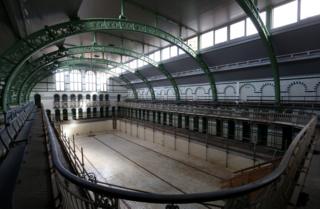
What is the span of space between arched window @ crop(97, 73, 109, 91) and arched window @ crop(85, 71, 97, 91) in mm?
1087

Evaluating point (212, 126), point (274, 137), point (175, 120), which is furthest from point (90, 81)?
point (274, 137)

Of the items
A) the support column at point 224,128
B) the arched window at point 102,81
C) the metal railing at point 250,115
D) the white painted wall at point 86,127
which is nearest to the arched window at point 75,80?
the arched window at point 102,81

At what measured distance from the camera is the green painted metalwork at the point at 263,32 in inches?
396

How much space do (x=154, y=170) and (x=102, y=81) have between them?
92.1 ft

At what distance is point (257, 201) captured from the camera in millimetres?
1695

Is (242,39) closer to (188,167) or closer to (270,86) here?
(270,86)

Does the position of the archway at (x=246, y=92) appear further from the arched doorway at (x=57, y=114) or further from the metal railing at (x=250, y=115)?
the arched doorway at (x=57, y=114)

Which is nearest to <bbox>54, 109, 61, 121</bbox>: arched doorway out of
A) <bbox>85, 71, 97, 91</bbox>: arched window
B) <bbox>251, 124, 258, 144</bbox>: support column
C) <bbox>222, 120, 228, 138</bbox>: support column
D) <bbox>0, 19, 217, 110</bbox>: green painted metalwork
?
<bbox>85, 71, 97, 91</bbox>: arched window

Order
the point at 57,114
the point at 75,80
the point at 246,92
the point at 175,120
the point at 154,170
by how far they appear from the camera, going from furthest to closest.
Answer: the point at 75,80 → the point at 57,114 → the point at 175,120 → the point at 246,92 → the point at 154,170

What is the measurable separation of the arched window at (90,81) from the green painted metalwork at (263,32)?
31.5 m

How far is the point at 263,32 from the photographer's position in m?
11.4

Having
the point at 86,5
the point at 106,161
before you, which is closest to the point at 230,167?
the point at 106,161

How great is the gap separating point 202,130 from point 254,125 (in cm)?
596

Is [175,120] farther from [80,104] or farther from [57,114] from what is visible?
[57,114]
